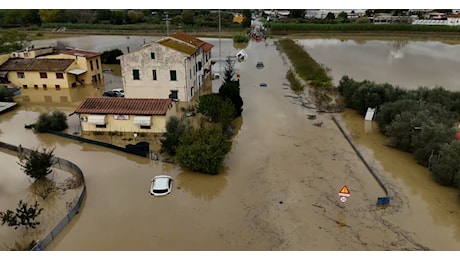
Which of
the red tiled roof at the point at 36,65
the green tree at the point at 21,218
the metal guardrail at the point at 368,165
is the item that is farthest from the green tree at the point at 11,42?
the metal guardrail at the point at 368,165

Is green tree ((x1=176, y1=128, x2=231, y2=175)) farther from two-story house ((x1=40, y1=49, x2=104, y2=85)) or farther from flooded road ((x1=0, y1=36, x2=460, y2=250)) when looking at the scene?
two-story house ((x1=40, y1=49, x2=104, y2=85))

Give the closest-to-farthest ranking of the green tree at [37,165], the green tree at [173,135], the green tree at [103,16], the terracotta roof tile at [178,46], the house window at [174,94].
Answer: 1. the green tree at [37,165]
2. the green tree at [173,135]
3. the terracotta roof tile at [178,46]
4. the house window at [174,94]
5. the green tree at [103,16]

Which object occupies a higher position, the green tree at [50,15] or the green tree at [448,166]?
the green tree at [50,15]

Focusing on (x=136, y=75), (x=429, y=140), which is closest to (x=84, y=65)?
(x=136, y=75)

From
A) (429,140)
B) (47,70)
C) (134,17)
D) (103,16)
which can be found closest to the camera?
(429,140)

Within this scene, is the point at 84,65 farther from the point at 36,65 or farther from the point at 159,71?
the point at 159,71

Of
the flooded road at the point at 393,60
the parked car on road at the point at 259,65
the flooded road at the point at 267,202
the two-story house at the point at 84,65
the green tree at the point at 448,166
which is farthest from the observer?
the parked car on road at the point at 259,65

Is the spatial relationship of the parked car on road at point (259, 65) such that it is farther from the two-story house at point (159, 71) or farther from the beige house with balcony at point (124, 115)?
the beige house with balcony at point (124, 115)
